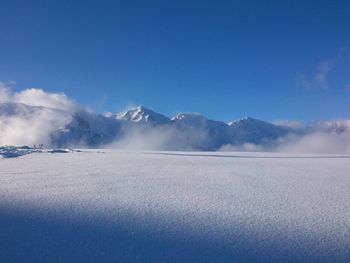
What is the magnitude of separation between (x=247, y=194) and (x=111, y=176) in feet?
14.4

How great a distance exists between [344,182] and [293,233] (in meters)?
5.87

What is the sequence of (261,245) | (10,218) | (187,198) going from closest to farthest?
1. (261,245)
2. (10,218)
3. (187,198)

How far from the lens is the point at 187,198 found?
6629 mm

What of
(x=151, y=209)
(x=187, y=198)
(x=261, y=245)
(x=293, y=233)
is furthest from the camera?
(x=187, y=198)

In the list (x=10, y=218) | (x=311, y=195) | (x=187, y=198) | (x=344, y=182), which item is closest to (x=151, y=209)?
(x=187, y=198)

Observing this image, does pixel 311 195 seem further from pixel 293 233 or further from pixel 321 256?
pixel 321 256

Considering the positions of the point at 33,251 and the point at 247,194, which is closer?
the point at 33,251

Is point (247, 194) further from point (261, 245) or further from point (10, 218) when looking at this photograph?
point (10, 218)

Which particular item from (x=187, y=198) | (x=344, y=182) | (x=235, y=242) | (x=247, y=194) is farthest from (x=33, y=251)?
(x=344, y=182)

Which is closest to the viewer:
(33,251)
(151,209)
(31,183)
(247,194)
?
(33,251)

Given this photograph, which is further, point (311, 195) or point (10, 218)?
point (311, 195)

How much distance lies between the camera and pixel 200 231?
4.69 meters

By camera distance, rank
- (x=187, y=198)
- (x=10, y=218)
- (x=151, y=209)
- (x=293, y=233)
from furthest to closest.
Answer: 1. (x=187, y=198)
2. (x=151, y=209)
3. (x=10, y=218)
4. (x=293, y=233)

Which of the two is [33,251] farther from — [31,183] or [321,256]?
[31,183]
